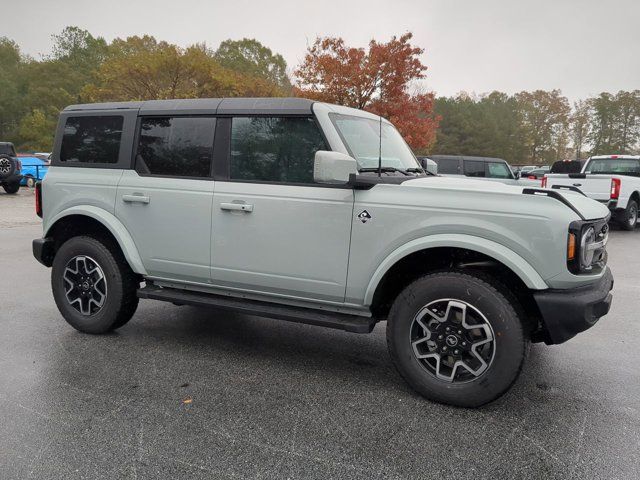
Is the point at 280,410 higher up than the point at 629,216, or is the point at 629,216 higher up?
the point at 629,216

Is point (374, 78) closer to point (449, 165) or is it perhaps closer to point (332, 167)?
point (449, 165)

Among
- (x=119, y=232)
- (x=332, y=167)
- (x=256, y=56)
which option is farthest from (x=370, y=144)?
(x=256, y=56)

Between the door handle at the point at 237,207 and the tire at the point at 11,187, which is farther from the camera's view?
the tire at the point at 11,187

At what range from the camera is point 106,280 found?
4.34 m

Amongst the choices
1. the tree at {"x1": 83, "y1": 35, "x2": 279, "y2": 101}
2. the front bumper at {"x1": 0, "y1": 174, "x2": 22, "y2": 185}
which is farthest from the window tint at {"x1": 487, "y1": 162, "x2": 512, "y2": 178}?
the front bumper at {"x1": 0, "y1": 174, "x2": 22, "y2": 185}

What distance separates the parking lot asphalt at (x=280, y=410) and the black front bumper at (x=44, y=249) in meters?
0.66

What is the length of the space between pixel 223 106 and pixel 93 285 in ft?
6.47

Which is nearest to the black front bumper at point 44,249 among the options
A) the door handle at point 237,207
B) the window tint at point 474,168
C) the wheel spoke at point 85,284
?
the wheel spoke at point 85,284

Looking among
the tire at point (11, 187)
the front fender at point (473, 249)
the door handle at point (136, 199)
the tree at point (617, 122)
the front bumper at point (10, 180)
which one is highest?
the tree at point (617, 122)

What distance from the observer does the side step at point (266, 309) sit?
3.43 metres

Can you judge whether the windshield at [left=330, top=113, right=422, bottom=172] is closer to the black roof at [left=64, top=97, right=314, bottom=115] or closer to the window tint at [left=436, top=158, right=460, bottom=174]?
the black roof at [left=64, top=97, right=314, bottom=115]

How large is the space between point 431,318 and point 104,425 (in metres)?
2.12

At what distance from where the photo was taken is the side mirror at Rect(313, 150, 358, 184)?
3.16 metres

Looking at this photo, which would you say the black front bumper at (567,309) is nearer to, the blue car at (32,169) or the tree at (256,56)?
the blue car at (32,169)
